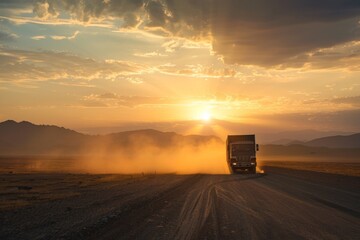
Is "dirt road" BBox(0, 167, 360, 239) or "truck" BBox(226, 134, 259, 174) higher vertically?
"truck" BBox(226, 134, 259, 174)

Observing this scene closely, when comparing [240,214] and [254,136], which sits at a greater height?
[254,136]

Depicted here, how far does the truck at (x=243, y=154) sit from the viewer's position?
48.0 metres

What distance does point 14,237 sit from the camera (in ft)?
36.4

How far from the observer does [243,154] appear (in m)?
48.2

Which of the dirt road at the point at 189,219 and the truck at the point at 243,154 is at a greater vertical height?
the truck at the point at 243,154

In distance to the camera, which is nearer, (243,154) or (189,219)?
(189,219)

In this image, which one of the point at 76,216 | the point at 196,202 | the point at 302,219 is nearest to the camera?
the point at 302,219

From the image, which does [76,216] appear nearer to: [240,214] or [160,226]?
[160,226]

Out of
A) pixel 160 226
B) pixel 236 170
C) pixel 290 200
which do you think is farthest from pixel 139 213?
pixel 236 170

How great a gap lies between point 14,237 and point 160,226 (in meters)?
3.98

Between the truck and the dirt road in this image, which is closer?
the dirt road

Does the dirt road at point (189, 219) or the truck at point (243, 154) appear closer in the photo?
the dirt road at point (189, 219)

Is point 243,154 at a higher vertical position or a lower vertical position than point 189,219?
higher

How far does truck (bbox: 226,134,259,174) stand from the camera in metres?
48.0
